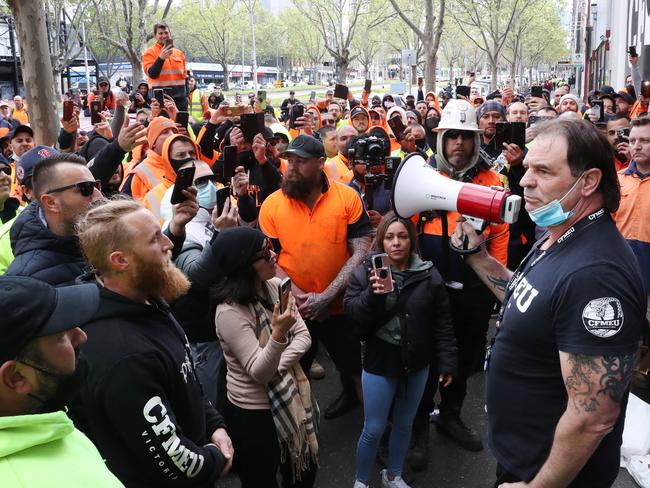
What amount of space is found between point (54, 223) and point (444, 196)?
2.07m

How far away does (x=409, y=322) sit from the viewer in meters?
3.47

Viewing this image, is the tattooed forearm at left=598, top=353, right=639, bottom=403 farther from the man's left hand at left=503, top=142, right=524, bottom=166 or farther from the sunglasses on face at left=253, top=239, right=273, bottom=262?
the man's left hand at left=503, top=142, right=524, bottom=166

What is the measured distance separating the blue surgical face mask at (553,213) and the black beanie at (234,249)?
1364mm

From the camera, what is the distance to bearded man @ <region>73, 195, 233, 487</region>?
2.02 metres

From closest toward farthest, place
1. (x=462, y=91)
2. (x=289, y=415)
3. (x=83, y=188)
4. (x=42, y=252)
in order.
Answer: (x=289, y=415) < (x=42, y=252) < (x=83, y=188) < (x=462, y=91)

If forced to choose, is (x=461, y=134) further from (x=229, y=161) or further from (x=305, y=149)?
(x=229, y=161)

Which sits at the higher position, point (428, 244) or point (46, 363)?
point (46, 363)

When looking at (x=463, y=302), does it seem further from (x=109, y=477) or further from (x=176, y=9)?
(x=176, y=9)

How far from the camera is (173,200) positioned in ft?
10.6

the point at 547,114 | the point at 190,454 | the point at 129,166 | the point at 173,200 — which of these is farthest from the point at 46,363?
the point at 547,114

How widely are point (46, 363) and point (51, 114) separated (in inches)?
Answer: 220

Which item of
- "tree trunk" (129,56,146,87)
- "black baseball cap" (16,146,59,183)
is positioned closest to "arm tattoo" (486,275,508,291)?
"black baseball cap" (16,146,59,183)

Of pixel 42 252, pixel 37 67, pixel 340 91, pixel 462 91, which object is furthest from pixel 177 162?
pixel 462 91

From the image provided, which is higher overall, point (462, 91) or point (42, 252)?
point (462, 91)
